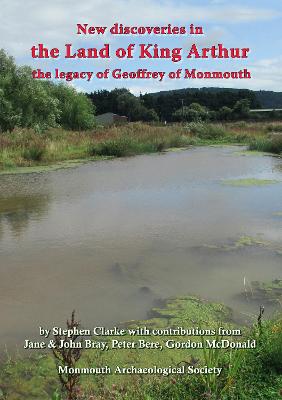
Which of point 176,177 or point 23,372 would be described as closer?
point 23,372

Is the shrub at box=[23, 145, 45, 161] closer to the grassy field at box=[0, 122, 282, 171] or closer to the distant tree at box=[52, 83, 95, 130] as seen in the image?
the grassy field at box=[0, 122, 282, 171]

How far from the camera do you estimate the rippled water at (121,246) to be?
16.7ft

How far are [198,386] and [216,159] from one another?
17.7 meters

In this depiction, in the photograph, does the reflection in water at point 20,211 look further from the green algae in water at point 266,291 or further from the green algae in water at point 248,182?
the green algae in water at point 248,182

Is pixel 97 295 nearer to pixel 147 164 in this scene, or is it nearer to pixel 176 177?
pixel 176 177

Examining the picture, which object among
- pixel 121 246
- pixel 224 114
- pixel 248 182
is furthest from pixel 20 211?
pixel 224 114

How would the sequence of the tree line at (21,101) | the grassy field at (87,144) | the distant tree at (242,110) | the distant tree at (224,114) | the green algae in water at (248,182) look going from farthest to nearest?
the distant tree at (224,114), the distant tree at (242,110), the tree line at (21,101), the grassy field at (87,144), the green algae in water at (248,182)

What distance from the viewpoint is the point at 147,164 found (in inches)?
715

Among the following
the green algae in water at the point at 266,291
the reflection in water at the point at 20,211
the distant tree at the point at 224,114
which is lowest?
the green algae in water at the point at 266,291

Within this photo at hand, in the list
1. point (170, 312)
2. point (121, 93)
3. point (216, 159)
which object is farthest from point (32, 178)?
point (121, 93)

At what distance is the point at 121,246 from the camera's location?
7.12 meters

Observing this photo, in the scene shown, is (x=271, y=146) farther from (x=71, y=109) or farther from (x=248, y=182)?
(x=71, y=109)

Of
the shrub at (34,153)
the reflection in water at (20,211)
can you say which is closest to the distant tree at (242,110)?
the shrub at (34,153)

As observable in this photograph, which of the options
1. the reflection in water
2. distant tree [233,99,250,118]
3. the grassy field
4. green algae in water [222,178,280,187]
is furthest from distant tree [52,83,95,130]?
the reflection in water
